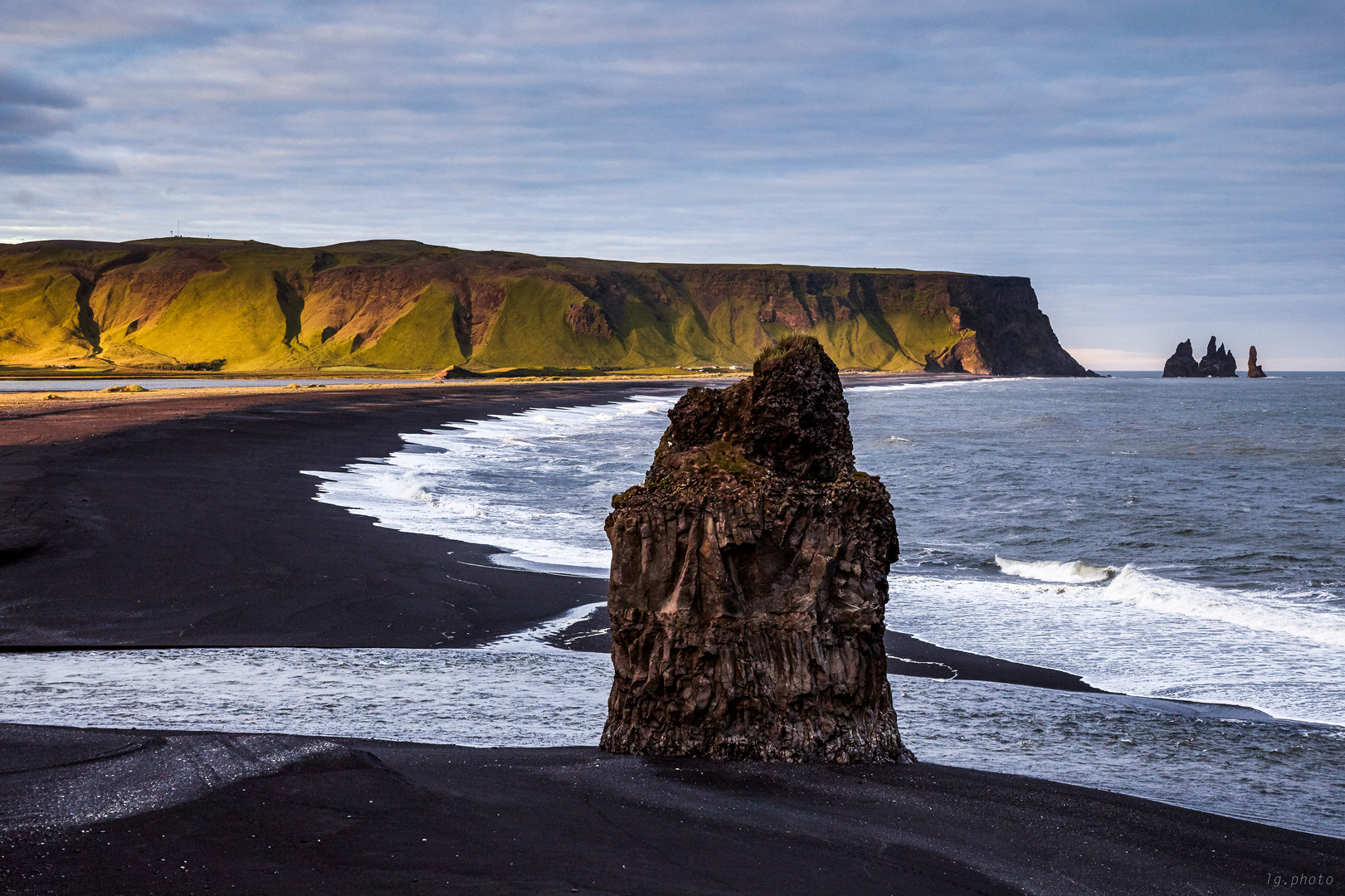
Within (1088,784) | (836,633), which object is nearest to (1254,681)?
(1088,784)

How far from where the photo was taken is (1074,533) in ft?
75.7

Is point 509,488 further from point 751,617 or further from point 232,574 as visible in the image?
point 751,617

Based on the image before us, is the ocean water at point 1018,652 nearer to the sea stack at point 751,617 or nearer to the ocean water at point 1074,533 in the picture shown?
the ocean water at point 1074,533

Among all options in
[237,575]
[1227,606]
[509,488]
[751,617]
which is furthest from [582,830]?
[509,488]

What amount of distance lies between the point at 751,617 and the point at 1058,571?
12594 millimetres

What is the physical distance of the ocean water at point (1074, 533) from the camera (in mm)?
12891

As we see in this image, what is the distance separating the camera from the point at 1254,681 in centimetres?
1160

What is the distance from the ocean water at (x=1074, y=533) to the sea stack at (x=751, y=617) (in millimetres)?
4844

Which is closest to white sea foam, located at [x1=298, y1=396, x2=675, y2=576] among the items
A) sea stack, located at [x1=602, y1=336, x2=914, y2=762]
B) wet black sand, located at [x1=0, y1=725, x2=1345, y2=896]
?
sea stack, located at [x1=602, y1=336, x2=914, y2=762]

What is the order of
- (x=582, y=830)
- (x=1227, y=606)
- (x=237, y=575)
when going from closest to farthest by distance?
1. (x=582, y=830)
2. (x=237, y=575)
3. (x=1227, y=606)

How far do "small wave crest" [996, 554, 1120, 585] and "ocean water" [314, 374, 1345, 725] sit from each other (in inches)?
1.9

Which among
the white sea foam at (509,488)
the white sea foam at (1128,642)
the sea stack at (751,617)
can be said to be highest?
the sea stack at (751,617)

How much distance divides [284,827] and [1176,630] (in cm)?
1214

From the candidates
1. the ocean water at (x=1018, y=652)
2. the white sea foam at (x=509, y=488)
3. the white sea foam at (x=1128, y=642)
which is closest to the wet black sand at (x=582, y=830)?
the ocean water at (x=1018, y=652)
